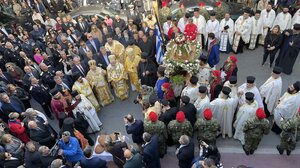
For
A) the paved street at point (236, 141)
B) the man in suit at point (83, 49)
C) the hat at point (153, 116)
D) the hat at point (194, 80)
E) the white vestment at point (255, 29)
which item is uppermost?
the white vestment at point (255, 29)

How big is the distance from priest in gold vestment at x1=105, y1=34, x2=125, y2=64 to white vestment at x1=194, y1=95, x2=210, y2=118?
3814mm

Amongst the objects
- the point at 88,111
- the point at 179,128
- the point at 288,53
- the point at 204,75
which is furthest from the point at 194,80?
the point at 288,53

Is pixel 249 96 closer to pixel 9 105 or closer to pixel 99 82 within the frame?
pixel 99 82

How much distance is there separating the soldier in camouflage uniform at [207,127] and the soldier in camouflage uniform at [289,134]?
64.8 inches

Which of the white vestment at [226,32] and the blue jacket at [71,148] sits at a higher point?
the white vestment at [226,32]

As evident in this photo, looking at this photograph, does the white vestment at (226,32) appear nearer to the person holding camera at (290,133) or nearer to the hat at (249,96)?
the hat at (249,96)

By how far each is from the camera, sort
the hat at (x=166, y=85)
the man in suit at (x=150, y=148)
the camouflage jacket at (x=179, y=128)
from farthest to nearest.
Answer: the hat at (x=166, y=85) → the camouflage jacket at (x=179, y=128) → the man in suit at (x=150, y=148)

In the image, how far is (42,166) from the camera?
7.95 m

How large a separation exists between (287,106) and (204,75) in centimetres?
245

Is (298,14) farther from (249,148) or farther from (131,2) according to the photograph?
(131,2)

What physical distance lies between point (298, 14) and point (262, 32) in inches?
55.1

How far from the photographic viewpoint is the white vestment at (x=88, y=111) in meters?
9.40

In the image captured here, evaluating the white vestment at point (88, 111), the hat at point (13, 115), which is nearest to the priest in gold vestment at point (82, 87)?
the white vestment at point (88, 111)

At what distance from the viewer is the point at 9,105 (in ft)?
31.1
